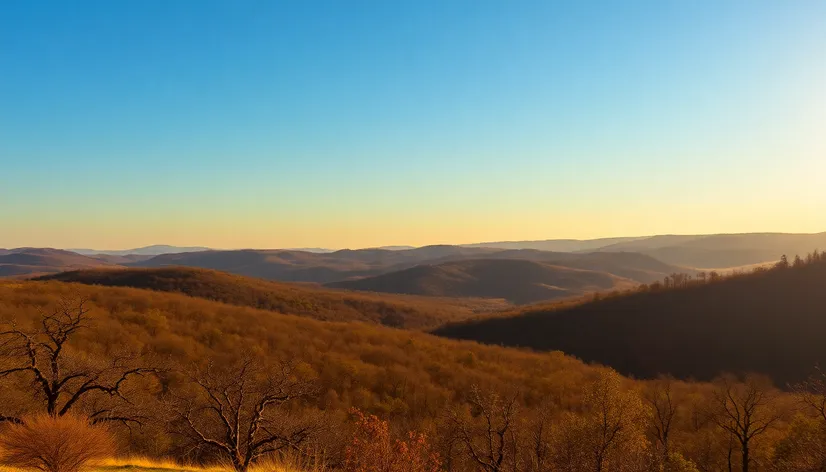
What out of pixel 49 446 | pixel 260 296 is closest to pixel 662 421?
pixel 49 446

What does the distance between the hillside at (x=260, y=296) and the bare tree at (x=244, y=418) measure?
255ft

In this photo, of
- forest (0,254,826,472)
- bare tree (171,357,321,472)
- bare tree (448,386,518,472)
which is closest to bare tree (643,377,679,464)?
forest (0,254,826,472)

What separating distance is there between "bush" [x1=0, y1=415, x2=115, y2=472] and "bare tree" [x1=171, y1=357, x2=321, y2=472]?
158 inches

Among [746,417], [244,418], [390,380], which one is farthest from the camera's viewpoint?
[390,380]

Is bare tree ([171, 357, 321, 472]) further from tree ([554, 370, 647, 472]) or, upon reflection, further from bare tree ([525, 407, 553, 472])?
tree ([554, 370, 647, 472])

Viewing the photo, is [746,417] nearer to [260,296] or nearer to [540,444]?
[540,444]

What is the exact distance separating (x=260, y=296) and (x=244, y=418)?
90474 mm

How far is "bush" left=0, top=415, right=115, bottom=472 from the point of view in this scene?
10.6 m

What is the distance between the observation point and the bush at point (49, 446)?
418 inches

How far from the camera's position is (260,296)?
114 m

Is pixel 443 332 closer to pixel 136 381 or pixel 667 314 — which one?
pixel 667 314

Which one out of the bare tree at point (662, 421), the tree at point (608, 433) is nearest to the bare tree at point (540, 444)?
the tree at point (608, 433)

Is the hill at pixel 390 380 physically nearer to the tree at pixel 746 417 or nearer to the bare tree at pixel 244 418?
the tree at pixel 746 417

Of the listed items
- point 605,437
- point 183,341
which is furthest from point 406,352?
point 605,437
